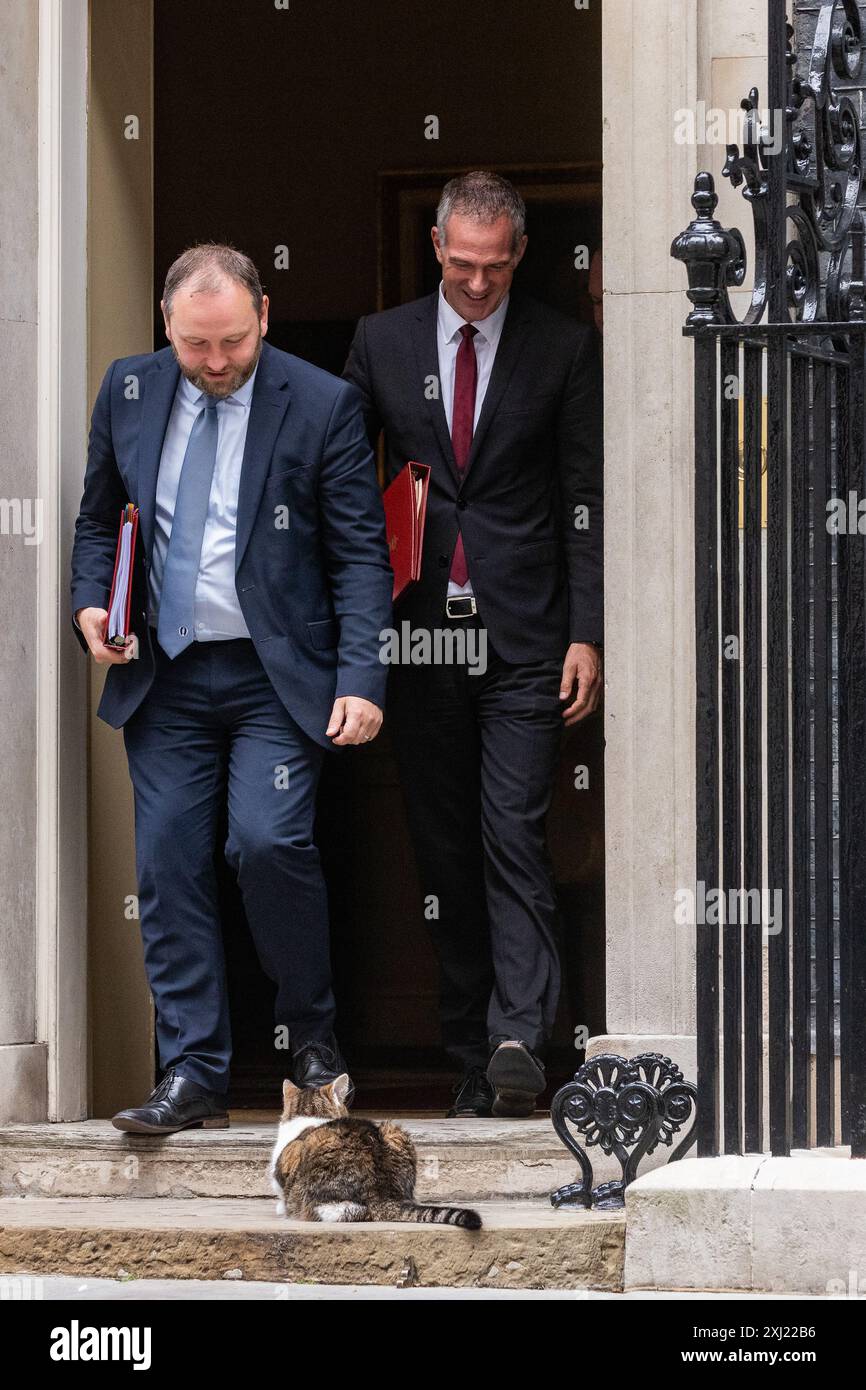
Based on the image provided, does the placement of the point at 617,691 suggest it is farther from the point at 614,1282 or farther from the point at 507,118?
the point at 507,118

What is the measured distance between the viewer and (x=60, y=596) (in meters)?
6.41

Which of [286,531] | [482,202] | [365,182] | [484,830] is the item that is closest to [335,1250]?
[484,830]

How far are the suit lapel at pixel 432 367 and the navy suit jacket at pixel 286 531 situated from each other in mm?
251

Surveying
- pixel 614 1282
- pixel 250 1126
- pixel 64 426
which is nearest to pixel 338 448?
pixel 64 426

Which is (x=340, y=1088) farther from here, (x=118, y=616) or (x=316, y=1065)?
(x=118, y=616)

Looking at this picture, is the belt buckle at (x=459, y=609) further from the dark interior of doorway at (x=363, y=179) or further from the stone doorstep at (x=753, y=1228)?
the stone doorstep at (x=753, y=1228)

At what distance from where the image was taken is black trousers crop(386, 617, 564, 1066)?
6148 millimetres

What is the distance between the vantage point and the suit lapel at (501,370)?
631cm

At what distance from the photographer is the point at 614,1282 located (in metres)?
5.06

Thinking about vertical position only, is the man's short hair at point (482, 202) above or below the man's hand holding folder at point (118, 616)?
above

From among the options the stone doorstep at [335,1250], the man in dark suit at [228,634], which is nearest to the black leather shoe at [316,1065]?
the man in dark suit at [228,634]

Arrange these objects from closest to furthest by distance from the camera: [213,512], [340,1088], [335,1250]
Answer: [335,1250] < [340,1088] < [213,512]

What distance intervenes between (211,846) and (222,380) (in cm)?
125
